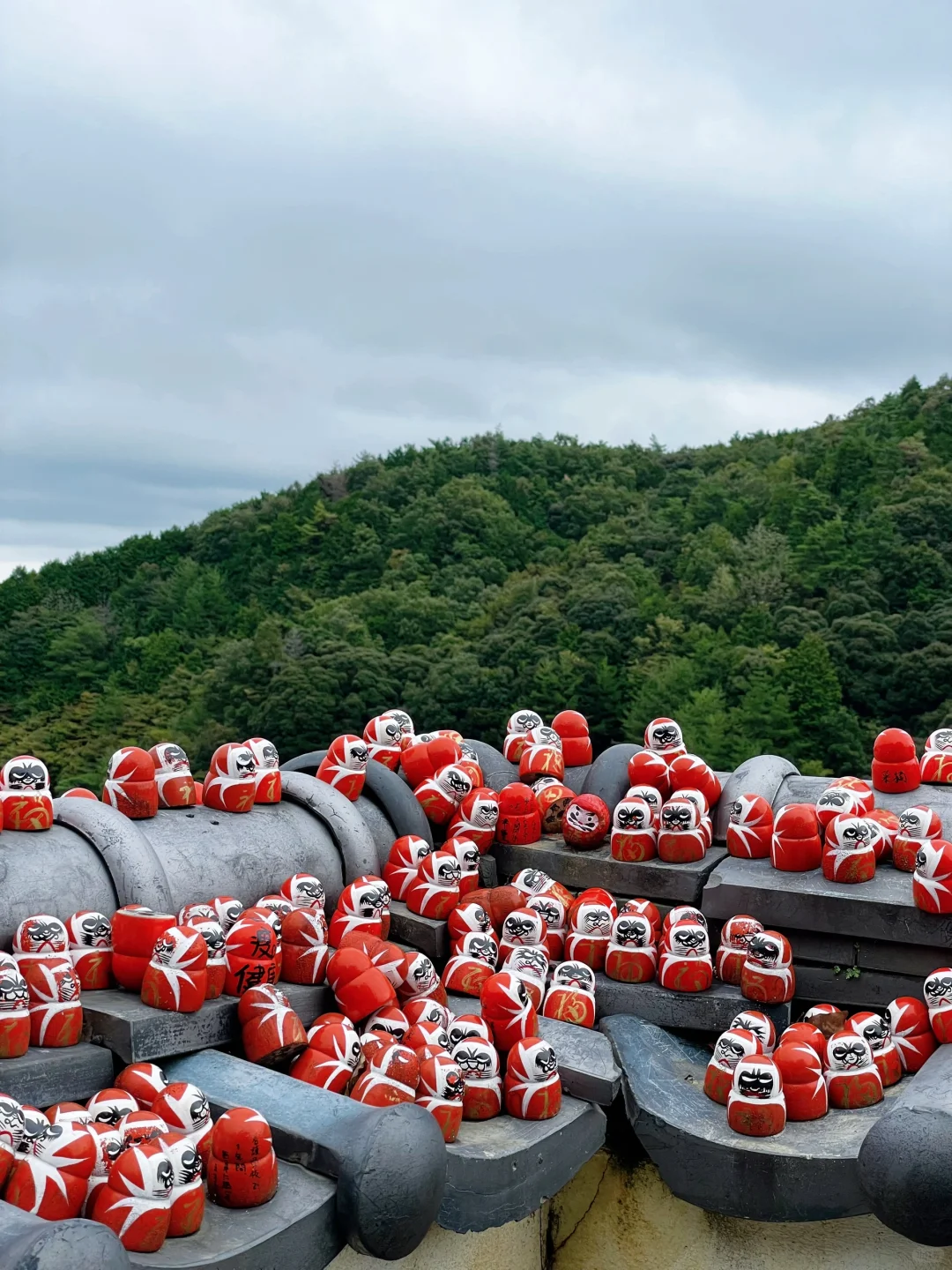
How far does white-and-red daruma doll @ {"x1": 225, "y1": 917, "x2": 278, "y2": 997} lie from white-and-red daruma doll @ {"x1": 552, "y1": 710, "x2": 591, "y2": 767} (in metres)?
3.21

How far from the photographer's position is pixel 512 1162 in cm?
511

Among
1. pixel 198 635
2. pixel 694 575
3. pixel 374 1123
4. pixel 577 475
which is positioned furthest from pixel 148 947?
pixel 577 475

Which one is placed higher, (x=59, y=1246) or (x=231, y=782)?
(x=231, y=782)

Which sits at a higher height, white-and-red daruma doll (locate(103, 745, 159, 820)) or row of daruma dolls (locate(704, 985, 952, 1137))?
white-and-red daruma doll (locate(103, 745, 159, 820))

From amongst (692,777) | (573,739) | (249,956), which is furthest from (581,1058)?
(573,739)

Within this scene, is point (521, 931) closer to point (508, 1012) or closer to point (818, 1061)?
point (508, 1012)

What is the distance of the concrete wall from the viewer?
5.20 m

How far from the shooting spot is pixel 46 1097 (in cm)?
490

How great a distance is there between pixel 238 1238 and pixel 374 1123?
1.78 feet

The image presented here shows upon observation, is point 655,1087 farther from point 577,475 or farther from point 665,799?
point 577,475

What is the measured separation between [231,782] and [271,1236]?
295 centimetres

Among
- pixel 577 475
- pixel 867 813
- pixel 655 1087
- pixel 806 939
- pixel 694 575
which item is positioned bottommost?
pixel 655 1087

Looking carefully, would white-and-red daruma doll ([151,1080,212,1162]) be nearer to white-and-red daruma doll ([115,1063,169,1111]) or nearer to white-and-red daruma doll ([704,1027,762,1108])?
white-and-red daruma doll ([115,1063,169,1111])

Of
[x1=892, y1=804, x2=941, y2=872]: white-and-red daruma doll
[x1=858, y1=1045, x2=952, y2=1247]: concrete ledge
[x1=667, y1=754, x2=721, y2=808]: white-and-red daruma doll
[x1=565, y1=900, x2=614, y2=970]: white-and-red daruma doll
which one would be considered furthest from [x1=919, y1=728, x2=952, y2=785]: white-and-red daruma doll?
[x1=858, y1=1045, x2=952, y2=1247]: concrete ledge
